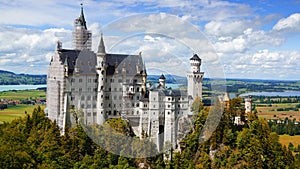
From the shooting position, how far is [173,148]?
4725 cm

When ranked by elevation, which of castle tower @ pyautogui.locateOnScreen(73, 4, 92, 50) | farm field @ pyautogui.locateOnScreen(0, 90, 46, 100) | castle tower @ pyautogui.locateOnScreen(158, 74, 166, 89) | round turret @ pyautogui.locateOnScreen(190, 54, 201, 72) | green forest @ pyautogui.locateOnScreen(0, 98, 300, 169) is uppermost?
castle tower @ pyautogui.locateOnScreen(73, 4, 92, 50)

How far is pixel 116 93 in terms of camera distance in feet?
170

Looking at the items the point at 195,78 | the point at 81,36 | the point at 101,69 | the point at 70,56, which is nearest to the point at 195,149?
the point at 195,78

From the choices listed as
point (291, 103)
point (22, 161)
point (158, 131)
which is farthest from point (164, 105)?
point (291, 103)

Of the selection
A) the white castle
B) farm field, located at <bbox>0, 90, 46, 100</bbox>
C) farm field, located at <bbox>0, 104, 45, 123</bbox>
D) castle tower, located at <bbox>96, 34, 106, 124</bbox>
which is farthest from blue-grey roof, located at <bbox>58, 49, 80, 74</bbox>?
farm field, located at <bbox>0, 90, 46, 100</bbox>

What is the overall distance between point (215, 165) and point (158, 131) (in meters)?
7.56

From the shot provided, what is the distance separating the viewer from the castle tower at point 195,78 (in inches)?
1912

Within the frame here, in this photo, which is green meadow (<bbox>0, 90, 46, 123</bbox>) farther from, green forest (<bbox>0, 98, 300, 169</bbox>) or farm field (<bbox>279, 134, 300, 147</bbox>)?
farm field (<bbox>279, 134, 300, 147</bbox>)

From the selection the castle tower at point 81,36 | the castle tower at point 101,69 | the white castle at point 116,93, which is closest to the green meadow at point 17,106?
the castle tower at point 81,36

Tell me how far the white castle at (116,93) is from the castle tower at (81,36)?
901 centimetres

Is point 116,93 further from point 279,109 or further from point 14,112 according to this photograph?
point 279,109

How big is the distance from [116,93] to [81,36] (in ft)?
53.9

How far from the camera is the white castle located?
4699cm

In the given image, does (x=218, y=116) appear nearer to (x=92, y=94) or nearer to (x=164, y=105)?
(x=164, y=105)
